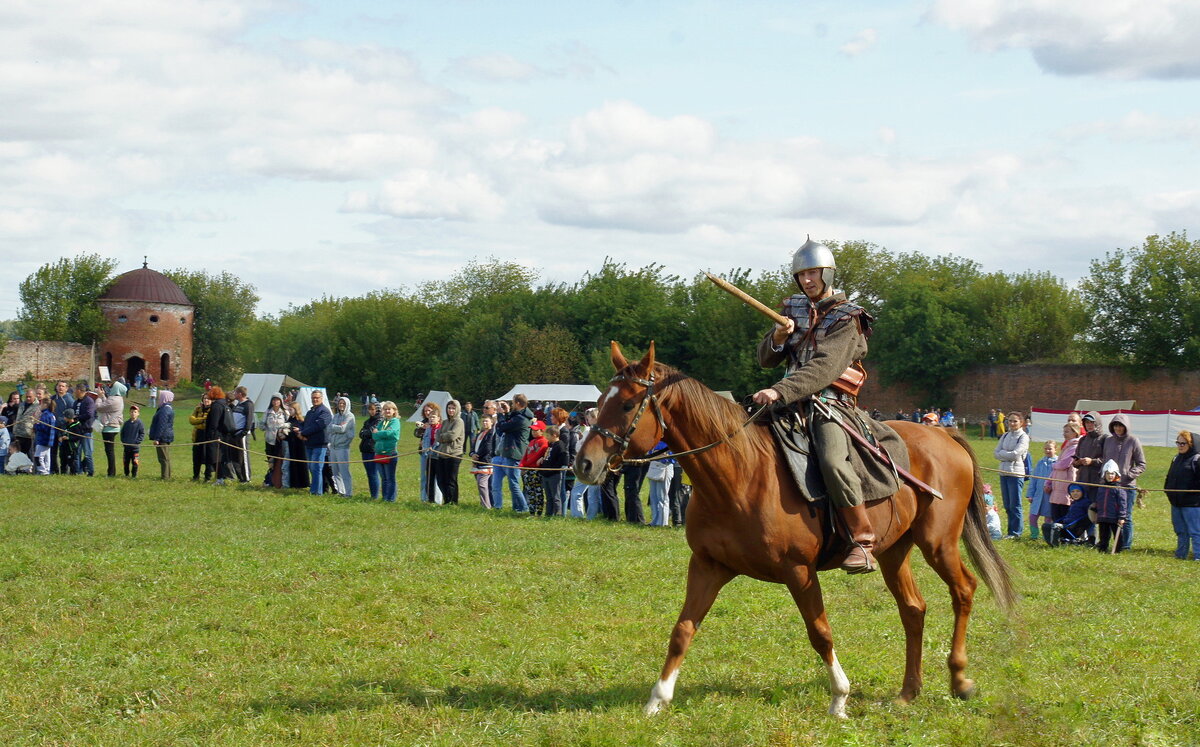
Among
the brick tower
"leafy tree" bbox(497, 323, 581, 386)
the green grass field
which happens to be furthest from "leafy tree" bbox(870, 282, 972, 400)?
the brick tower

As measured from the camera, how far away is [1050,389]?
6338 cm

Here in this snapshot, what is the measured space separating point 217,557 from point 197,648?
3878 mm

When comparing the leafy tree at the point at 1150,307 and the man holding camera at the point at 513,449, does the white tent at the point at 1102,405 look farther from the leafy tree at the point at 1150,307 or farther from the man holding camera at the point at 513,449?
the man holding camera at the point at 513,449

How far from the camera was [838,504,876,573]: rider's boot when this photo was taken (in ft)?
21.5

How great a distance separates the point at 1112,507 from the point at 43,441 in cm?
2155

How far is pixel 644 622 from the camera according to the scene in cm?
917

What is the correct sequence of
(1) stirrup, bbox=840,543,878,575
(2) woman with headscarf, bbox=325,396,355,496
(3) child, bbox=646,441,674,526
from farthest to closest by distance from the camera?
(2) woman with headscarf, bbox=325,396,355,496
(3) child, bbox=646,441,674,526
(1) stirrup, bbox=840,543,878,575

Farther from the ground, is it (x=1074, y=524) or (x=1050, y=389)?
(x=1050, y=389)

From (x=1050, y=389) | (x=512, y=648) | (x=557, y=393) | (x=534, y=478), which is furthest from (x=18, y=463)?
(x=1050, y=389)

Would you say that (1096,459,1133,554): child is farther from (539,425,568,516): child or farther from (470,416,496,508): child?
(470,416,496,508): child

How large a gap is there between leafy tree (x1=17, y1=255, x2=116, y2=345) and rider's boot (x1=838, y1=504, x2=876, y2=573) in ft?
302

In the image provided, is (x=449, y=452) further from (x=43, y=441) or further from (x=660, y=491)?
(x=43, y=441)

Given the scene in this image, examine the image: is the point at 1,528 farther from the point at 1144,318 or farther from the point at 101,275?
Answer: the point at 101,275

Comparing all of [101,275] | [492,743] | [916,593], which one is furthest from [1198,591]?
[101,275]
